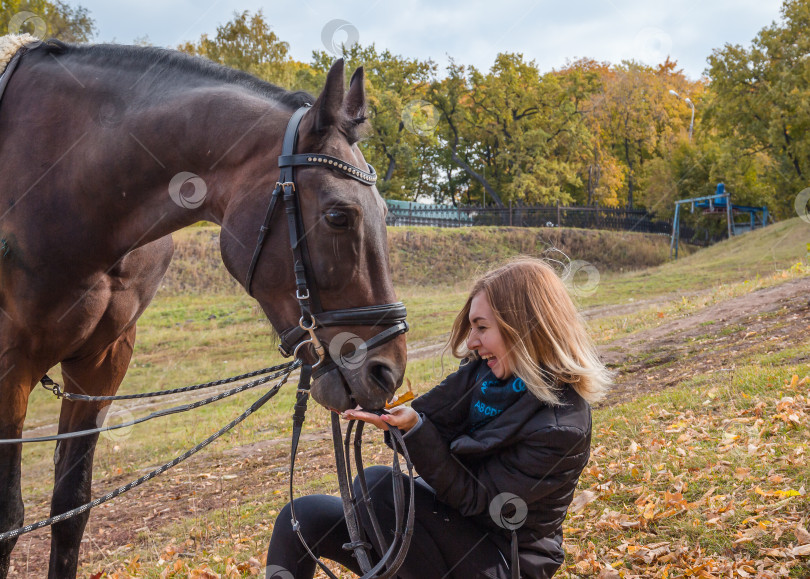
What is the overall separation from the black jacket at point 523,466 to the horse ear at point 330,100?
1169 mm

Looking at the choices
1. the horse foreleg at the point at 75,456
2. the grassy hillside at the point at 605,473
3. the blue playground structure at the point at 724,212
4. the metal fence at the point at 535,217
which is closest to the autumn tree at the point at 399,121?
the metal fence at the point at 535,217

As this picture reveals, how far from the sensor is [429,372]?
10.4 m

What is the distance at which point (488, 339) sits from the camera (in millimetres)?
2467

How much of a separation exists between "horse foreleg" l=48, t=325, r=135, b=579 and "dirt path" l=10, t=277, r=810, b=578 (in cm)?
99

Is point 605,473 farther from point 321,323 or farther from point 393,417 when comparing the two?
point 321,323

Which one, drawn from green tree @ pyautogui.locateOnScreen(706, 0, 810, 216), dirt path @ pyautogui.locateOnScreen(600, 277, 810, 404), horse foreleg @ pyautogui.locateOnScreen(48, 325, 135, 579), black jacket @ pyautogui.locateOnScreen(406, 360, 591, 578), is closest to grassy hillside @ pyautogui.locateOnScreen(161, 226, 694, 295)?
green tree @ pyautogui.locateOnScreen(706, 0, 810, 216)

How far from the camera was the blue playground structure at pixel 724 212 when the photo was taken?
30.4 metres

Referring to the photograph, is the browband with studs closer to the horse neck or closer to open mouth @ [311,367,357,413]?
the horse neck

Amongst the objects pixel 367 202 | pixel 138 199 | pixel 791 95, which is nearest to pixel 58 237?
pixel 138 199

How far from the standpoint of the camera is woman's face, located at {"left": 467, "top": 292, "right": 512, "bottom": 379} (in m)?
2.45

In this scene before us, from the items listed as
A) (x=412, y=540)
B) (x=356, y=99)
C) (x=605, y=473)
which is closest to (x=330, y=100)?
(x=356, y=99)

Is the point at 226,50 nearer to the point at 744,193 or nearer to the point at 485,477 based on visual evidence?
the point at 485,477

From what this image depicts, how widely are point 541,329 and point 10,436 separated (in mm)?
2433

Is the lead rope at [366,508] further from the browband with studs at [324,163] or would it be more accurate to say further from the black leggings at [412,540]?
the browband with studs at [324,163]
